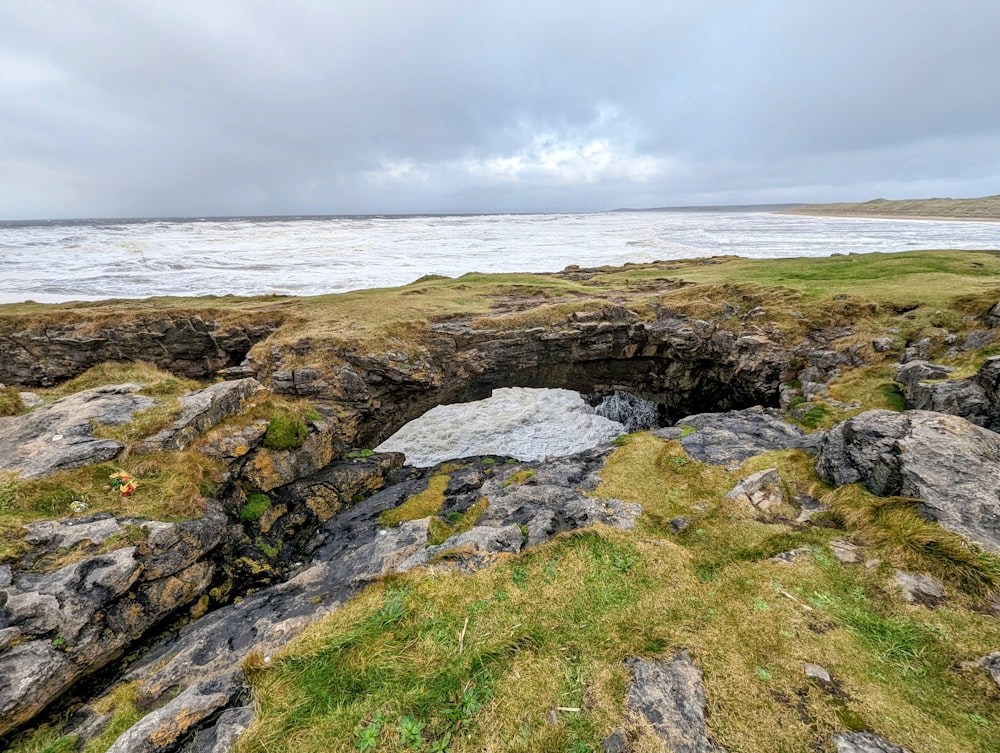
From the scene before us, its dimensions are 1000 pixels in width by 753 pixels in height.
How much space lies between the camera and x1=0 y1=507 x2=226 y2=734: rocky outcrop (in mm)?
7902

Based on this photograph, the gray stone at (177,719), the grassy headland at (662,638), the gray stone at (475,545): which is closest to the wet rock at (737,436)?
the grassy headland at (662,638)

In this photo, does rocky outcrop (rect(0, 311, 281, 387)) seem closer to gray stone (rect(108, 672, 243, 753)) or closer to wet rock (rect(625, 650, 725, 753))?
gray stone (rect(108, 672, 243, 753))

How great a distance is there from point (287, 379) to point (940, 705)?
22073 mm

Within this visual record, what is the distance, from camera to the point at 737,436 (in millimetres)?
15250

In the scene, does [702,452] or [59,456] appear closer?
[59,456]

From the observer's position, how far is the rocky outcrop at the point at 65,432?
1186cm

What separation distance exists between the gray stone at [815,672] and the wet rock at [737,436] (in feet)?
25.2

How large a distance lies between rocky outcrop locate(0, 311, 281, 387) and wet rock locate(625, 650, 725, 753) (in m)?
27.8

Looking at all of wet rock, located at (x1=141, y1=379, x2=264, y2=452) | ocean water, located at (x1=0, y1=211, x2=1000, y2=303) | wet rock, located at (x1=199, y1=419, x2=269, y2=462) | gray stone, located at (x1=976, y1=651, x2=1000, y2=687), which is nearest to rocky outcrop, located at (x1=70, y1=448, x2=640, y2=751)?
wet rock, located at (x1=199, y1=419, x2=269, y2=462)

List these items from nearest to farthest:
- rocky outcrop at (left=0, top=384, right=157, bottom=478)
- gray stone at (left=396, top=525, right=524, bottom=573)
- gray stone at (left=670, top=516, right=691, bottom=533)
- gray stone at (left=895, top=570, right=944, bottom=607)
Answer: gray stone at (left=895, top=570, right=944, bottom=607) < gray stone at (left=396, top=525, right=524, bottom=573) < gray stone at (left=670, top=516, right=691, bottom=533) < rocky outcrop at (left=0, top=384, right=157, bottom=478)

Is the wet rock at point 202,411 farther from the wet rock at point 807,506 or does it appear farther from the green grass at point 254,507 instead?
the wet rock at point 807,506

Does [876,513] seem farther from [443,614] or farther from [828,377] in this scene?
[828,377]

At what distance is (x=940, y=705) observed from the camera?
541 centimetres

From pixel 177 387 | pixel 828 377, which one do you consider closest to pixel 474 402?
pixel 177 387
